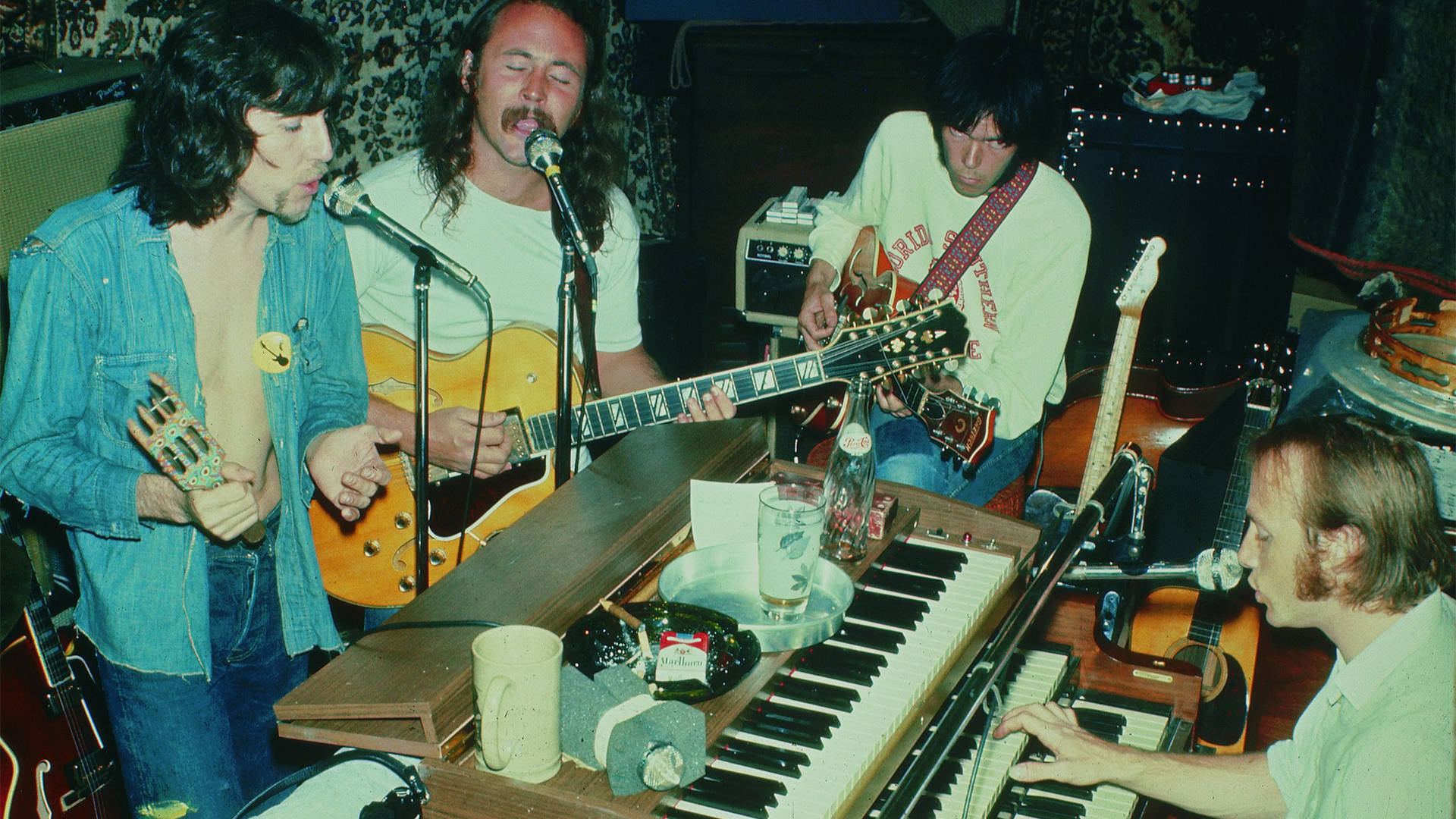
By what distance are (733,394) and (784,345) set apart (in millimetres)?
1912

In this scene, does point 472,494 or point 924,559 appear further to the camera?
point 472,494

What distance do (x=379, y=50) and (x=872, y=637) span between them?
4013 millimetres

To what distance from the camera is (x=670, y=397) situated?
342 centimetres

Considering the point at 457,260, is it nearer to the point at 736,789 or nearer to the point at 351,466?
the point at 351,466

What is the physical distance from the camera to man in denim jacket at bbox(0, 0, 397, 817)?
7.30 ft

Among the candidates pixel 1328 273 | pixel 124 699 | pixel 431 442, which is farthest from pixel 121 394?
pixel 1328 273

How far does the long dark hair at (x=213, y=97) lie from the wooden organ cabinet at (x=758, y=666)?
0.96 m

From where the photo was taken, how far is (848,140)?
6.10m

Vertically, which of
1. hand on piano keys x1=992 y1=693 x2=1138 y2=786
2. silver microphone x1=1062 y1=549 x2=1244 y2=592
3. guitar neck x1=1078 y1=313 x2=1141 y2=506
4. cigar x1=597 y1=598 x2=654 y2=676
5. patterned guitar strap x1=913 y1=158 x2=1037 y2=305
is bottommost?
hand on piano keys x1=992 y1=693 x2=1138 y2=786

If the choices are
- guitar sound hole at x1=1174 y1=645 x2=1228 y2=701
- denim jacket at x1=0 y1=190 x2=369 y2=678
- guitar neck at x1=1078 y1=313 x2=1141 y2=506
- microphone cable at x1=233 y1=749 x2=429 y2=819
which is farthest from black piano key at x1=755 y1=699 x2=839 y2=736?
guitar neck at x1=1078 y1=313 x2=1141 y2=506

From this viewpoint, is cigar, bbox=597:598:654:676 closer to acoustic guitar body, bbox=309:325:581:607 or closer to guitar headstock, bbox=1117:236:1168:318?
acoustic guitar body, bbox=309:325:581:607

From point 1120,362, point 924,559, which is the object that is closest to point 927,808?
point 924,559

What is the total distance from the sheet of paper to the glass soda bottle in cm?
16

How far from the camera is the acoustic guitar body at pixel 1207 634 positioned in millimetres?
3479
